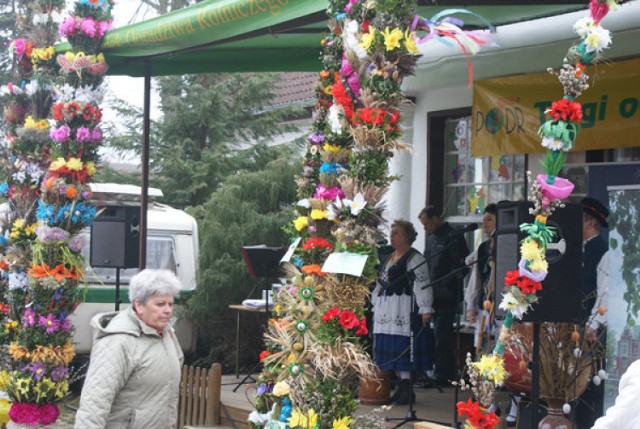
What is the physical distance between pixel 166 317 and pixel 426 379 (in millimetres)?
5684

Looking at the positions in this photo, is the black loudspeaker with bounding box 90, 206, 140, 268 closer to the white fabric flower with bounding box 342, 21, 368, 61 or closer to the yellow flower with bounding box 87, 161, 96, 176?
the yellow flower with bounding box 87, 161, 96, 176

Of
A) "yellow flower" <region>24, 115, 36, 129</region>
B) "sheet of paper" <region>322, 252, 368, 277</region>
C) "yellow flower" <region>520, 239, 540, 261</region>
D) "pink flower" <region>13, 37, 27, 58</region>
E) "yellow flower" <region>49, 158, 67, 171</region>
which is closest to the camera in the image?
"yellow flower" <region>520, 239, 540, 261</region>

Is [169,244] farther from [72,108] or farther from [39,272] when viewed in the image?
[39,272]

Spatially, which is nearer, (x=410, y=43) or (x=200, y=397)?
(x=410, y=43)

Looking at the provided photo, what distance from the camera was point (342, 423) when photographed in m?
5.30

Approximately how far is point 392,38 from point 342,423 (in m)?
2.02

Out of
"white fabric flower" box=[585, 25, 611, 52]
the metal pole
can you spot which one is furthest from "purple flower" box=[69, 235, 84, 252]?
"white fabric flower" box=[585, 25, 611, 52]

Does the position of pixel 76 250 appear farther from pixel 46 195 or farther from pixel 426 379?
pixel 426 379

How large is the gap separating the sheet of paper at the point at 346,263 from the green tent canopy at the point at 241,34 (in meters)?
1.70

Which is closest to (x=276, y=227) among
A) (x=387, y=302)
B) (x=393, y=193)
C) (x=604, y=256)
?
(x=393, y=193)

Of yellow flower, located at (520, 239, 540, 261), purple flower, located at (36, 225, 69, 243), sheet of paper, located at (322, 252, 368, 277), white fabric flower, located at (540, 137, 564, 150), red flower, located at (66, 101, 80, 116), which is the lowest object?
sheet of paper, located at (322, 252, 368, 277)

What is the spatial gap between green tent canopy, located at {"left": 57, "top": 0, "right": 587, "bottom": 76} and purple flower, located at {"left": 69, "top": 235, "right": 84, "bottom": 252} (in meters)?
1.65

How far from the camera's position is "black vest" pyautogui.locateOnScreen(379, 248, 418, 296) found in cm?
878

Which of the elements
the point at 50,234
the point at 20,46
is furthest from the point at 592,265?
the point at 20,46
